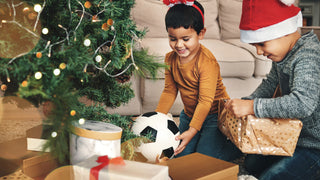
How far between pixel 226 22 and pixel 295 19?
4.95 feet

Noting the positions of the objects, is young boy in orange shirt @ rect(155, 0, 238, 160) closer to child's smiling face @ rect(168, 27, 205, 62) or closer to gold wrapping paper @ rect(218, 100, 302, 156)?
child's smiling face @ rect(168, 27, 205, 62)

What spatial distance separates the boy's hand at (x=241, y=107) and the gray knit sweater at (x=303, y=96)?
24 mm

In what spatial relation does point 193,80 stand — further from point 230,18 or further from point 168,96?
point 230,18

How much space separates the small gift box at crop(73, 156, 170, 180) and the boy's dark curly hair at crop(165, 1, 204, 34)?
703 millimetres

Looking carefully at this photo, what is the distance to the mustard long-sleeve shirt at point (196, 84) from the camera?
1.20 meters

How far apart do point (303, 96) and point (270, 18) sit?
0.29m

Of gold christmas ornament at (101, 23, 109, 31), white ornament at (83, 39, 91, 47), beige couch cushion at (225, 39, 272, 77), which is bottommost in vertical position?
beige couch cushion at (225, 39, 272, 77)

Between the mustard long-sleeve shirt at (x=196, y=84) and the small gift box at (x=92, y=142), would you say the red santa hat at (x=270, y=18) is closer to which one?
the mustard long-sleeve shirt at (x=196, y=84)

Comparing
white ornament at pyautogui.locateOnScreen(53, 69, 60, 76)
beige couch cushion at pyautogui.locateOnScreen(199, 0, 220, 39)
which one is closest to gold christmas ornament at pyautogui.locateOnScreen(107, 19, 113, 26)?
white ornament at pyautogui.locateOnScreen(53, 69, 60, 76)

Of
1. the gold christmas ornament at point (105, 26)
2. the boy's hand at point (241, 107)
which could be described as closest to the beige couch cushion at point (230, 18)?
the boy's hand at point (241, 107)

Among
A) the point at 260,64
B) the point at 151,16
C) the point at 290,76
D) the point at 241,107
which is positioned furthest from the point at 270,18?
the point at 151,16

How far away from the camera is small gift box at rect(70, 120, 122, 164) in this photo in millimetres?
651

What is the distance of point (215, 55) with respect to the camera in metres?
1.83

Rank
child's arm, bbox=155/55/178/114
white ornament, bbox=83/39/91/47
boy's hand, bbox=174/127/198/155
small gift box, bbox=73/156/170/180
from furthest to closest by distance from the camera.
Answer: child's arm, bbox=155/55/178/114 → boy's hand, bbox=174/127/198/155 → white ornament, bbox=83/39/91/47 → small gift box, bbox=73/156/170/180
